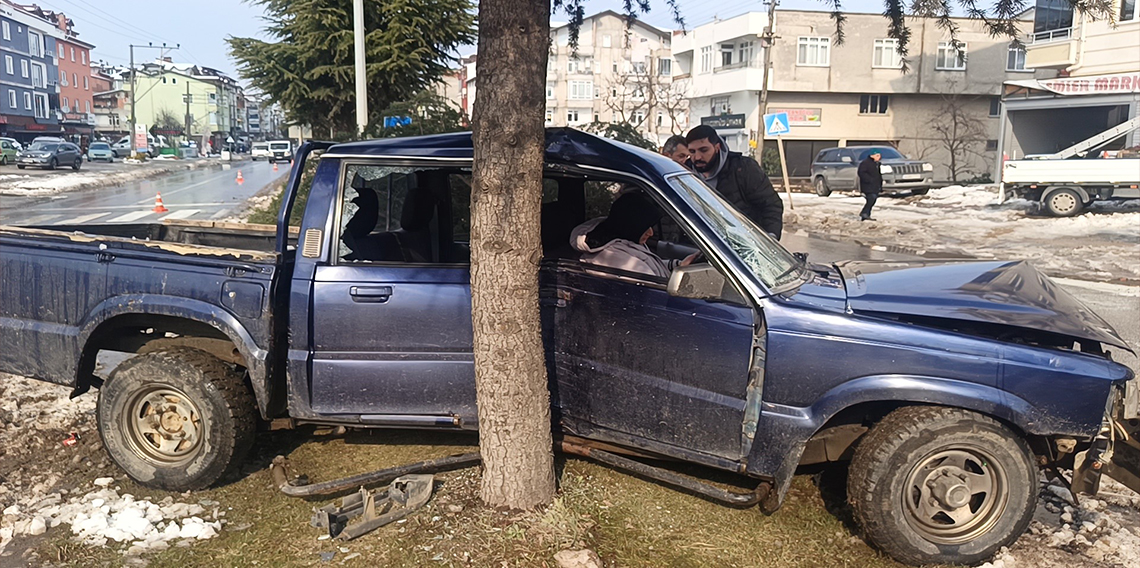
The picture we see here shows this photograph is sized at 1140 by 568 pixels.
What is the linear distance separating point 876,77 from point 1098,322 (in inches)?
1952

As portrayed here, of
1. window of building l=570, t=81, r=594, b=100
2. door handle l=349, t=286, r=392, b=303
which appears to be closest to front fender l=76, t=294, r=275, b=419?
door handle l=349, t=286, r=392, b=303

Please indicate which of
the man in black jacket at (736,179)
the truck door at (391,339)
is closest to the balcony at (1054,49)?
the man in black jacket at (736,179)

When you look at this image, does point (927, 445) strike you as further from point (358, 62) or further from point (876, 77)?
point (876, 77)

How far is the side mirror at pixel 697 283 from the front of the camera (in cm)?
361

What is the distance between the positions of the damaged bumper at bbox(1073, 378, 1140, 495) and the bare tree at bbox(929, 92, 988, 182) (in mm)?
46372

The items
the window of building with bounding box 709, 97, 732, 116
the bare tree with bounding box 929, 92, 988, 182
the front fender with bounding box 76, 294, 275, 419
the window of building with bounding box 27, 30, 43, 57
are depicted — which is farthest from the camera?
the window of building with bounding box 27, 30, 43, 57

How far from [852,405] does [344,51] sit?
51.1ft

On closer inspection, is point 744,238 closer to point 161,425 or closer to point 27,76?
point 161,425

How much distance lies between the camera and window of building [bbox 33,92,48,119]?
7319 centimetres

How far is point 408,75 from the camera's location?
17.2m

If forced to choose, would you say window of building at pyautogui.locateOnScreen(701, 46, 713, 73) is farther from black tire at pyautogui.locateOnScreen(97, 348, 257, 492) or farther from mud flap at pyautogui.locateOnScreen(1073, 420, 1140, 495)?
black tire at pyautogui.locateOnScreen(97, 348, 257, 492)

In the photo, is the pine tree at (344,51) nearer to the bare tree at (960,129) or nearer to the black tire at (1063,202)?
the black tire at (1063,202)

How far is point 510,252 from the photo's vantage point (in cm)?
356

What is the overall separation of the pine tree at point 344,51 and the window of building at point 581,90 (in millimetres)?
58801
